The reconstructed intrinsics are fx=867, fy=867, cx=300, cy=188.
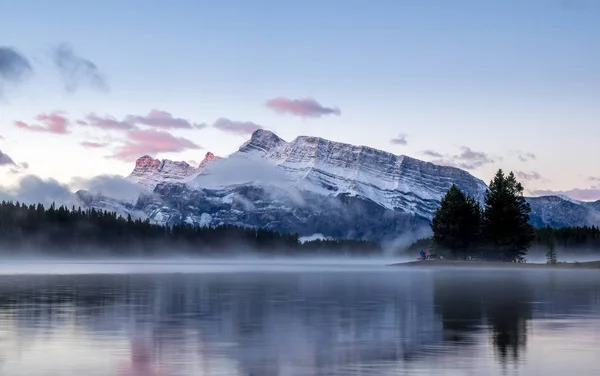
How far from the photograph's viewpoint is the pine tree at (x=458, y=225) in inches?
5901

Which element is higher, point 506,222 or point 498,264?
point 506,222

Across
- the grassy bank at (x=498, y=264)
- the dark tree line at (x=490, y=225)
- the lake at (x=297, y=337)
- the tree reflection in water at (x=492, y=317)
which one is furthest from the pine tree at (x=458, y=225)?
the lake at (x=297, y=337)

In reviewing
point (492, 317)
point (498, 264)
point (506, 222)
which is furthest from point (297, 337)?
point (506, 222)

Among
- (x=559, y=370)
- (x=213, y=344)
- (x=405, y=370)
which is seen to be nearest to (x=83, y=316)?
(x=213, y=344)

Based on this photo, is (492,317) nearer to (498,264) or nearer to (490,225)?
(498,264)

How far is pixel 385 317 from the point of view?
36094 mm

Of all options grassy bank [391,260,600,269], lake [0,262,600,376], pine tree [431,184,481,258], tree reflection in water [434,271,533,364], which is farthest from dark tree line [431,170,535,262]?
lake [0,262,600,376]

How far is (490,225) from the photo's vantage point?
486 feet

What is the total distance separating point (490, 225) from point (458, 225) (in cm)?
539

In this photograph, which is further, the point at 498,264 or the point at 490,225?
the point at 490,225

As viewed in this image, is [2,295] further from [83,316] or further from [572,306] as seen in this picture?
[572,306]

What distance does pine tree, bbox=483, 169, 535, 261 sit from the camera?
14525 cm

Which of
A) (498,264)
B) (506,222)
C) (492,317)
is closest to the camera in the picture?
(492,317)

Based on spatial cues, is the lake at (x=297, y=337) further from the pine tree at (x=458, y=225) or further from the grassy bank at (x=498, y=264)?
the pine tree at (x=458, y=225)
